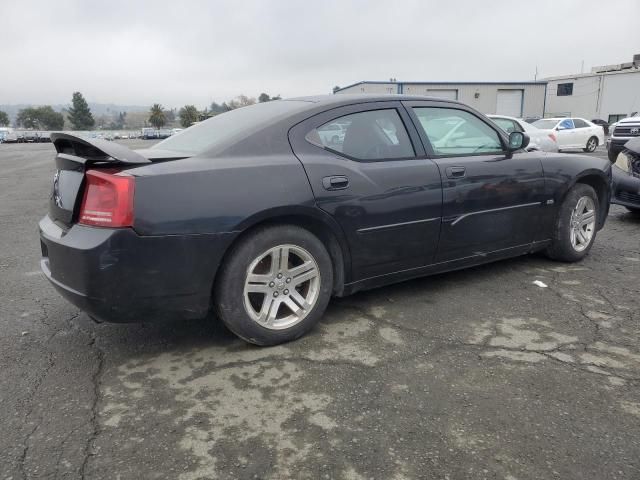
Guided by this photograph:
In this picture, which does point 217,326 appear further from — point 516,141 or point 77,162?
point 516,141

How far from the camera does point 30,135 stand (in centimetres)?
6206

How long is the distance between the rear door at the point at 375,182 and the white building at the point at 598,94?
4704 cm

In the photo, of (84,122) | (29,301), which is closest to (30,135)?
(84,122)

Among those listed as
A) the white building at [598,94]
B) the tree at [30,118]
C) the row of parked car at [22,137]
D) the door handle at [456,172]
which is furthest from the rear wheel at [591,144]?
the tree at [30,118]

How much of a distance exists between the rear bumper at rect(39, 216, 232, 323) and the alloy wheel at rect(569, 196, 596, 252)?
133 inches

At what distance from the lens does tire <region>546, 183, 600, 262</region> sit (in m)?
4.62

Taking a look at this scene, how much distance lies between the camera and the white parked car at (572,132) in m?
19.2

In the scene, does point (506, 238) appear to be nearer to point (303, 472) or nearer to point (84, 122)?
point (303, 472)

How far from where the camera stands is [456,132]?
405 cm

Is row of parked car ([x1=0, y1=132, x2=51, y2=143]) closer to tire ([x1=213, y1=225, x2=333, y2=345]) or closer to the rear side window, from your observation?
the rear side window

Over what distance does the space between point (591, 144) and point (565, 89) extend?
36.2 meters

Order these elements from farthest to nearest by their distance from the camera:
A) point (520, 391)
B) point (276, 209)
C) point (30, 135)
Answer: point (30, 135) < point (276, 209) < point (520, 391)

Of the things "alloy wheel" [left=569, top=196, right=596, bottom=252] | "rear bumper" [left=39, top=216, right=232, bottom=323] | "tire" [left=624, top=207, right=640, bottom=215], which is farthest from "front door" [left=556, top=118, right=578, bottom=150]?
"rear bumper" [left=39, top=216, right=232, bottom=323]

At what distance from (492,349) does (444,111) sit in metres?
1.88
